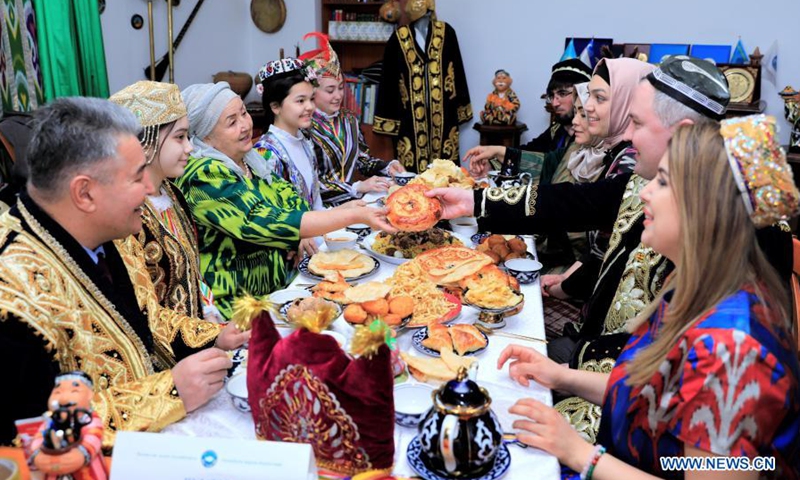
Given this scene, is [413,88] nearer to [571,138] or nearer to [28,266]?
[571,138]

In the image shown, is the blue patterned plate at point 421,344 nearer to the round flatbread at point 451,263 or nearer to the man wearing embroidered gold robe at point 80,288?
the round flatbread at point 451,263

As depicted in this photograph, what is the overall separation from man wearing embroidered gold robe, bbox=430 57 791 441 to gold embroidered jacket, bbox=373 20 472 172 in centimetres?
336

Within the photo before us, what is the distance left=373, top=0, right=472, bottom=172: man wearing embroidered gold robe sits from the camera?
5621 mm

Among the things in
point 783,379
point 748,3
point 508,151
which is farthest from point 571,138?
point 783,379

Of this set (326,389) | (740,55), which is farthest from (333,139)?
(740,55)

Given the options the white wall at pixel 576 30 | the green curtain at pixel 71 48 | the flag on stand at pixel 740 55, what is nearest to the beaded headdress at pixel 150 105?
the green curtain at pixel 71 48

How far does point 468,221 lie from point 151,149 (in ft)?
5.11

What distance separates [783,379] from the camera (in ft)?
3.76

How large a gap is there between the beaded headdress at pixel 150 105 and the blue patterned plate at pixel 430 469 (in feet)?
4.42

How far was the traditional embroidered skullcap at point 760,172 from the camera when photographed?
116 centimetres

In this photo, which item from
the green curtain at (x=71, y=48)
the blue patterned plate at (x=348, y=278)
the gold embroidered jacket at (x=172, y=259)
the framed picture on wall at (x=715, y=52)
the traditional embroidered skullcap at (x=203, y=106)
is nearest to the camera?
the gold embroidered jacket at (x=172, y=259)

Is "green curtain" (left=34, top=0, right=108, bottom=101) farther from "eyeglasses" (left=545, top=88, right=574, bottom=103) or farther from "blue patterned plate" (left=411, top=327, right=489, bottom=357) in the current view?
"blue patterned plate" (left=411, top=327, right=489, bottom=357)

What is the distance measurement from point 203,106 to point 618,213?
1.69 m

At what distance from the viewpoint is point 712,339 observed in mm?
1171
